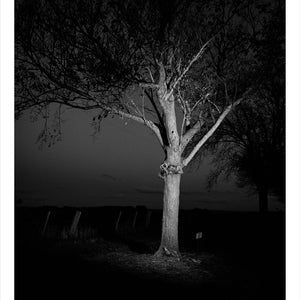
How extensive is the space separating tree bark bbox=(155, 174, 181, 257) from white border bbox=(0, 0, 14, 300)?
4.42 meters

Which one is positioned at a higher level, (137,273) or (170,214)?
(170,214)

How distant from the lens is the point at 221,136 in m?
17.8

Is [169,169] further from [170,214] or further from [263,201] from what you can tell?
[263,201]

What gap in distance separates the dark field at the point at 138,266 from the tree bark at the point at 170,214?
12.7 inches

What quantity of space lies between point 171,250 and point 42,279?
11.3 feet

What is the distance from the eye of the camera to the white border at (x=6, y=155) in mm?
5234

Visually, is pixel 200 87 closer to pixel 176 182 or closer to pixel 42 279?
pixel 176 182

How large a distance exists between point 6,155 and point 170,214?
4736mm

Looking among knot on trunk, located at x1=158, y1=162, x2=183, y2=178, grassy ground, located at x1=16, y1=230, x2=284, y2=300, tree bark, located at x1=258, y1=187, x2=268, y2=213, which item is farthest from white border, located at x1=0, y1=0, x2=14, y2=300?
tree bark, located at x1=258, y1=187, x2=268, y2=213

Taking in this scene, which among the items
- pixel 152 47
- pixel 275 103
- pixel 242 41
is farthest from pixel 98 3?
pixel 275 103

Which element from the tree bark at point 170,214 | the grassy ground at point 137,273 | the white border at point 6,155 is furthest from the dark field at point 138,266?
the white border at point 6,155

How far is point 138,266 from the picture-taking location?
26.8 ft
